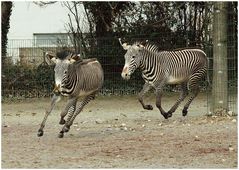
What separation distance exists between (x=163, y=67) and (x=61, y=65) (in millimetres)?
3208

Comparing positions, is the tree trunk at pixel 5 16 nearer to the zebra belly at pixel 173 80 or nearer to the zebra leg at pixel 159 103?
the zebra belly at pixel 173 80

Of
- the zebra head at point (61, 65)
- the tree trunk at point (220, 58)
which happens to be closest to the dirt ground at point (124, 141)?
the tree trunk at point (220, 58)

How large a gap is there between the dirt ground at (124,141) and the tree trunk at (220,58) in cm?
50

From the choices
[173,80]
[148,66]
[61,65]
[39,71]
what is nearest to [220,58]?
[173,80]

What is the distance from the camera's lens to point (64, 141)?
8625 mm

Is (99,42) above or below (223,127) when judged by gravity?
above

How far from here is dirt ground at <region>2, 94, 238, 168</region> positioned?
6789mm

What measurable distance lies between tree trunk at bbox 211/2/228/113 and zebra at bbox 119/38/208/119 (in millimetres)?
697

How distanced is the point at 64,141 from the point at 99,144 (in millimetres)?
688

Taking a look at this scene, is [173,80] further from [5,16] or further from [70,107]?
[5,16]

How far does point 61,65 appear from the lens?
8.91 m

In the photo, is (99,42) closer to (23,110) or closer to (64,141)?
(23,110)

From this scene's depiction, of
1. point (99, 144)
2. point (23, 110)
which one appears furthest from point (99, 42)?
point (99, 144)

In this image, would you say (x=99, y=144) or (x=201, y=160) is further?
(x=99, y=144)
